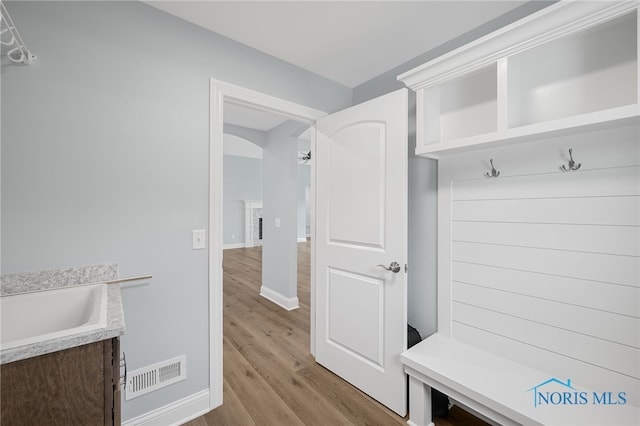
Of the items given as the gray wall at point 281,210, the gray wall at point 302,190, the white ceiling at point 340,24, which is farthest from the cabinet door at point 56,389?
the gray wall at point 302,190

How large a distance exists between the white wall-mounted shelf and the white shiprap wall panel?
0.58ft

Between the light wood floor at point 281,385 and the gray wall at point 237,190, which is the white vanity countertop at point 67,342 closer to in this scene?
the light wood floor at point 281,385

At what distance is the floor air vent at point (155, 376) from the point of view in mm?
1521

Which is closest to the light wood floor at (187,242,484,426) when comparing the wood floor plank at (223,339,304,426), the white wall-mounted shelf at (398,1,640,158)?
the wood floor plank at (223,339,304,426)

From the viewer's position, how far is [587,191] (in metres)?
1.33

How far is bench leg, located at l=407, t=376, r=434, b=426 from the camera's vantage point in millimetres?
1581

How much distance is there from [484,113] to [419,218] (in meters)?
0.80

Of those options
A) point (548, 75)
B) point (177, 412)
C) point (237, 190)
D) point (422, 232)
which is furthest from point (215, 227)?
point (237, 190)

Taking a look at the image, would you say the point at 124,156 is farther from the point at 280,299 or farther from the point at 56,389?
the point at 280,299

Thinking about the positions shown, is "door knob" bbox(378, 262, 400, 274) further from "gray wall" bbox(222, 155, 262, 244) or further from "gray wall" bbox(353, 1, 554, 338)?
"gray wall" bbox(222, 155, 262, 244)

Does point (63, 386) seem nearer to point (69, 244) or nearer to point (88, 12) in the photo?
point (69, 244)

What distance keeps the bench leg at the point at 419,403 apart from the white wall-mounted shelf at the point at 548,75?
4.57ft

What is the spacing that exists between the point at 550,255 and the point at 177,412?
7.65 feet

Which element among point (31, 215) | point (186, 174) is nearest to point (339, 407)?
point (186, 174)
